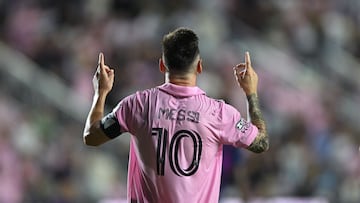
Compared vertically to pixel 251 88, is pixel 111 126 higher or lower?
lower

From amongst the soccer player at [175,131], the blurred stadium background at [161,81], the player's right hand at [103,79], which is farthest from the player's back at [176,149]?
the blurred stadium background at [161,81]

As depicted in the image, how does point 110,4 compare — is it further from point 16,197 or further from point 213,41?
point 16,197

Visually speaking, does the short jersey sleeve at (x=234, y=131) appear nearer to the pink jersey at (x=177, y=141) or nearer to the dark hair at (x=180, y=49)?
the pink jersey at (x=177, y=141)

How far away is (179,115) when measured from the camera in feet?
13.9

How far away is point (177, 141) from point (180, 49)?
357 mm

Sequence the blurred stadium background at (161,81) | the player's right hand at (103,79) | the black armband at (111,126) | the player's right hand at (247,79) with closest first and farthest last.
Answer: the black armband at (111,126) < the player's right hand at (103,79) < the player's right hand at (247,79) < the blurred stadium background at (161,81)

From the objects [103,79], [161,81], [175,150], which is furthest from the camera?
[161,81]

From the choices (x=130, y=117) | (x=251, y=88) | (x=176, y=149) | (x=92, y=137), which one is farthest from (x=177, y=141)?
(x=251, y=88)

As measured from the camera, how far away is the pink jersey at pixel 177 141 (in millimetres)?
4207

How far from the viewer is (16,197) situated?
31.5 feet

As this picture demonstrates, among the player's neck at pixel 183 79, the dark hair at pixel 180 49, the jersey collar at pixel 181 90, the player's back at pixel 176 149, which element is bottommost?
the player's back at pixel 176 149

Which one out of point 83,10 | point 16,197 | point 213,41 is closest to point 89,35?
point 83,10

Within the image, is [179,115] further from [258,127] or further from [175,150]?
[258,127]

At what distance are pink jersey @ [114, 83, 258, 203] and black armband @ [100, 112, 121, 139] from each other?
2 cm
